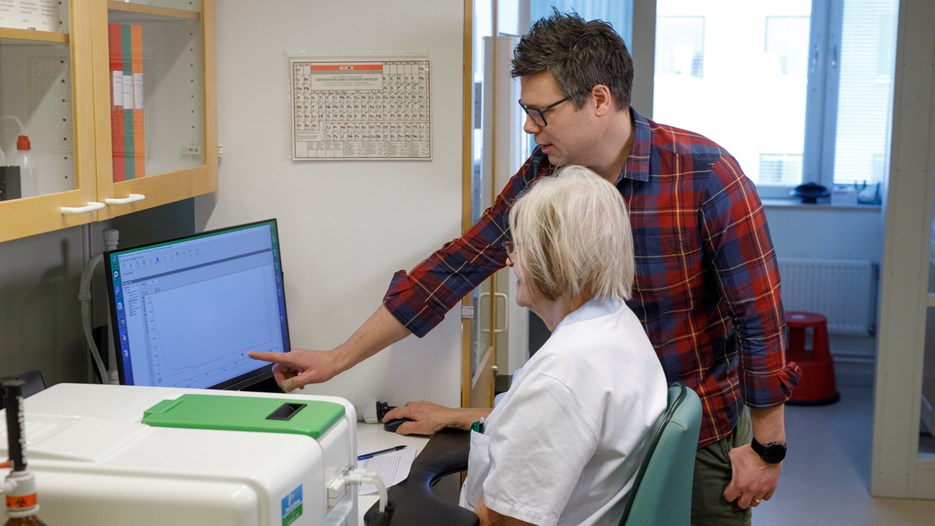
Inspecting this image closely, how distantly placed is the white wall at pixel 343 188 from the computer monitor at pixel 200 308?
0.14m

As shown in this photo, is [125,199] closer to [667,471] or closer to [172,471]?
[172,471]

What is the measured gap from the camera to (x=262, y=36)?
2.25 meters

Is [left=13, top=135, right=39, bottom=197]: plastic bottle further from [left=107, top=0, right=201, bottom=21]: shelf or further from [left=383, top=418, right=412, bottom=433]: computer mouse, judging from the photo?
[left=383, top=418, right=412, bottom=433]: computer mouse

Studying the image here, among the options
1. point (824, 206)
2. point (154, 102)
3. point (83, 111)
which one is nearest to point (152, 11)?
point (154, 102)

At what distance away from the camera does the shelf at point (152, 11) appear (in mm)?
1725

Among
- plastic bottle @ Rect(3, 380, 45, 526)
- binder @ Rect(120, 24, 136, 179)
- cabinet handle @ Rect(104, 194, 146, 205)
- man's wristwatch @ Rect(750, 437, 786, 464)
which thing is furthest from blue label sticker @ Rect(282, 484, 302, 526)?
man's wristwatch @ Rect(750, 437, 786, 464)

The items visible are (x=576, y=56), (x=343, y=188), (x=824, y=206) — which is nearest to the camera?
(x=576, y=56)

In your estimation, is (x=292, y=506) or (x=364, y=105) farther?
(x=364, y=105)

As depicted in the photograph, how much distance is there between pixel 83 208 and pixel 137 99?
1.24 feet

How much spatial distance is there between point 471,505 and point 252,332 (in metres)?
0.72

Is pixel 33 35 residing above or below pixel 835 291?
above

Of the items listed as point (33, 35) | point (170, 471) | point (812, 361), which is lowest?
point (812, 361)

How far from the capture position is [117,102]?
1762mm

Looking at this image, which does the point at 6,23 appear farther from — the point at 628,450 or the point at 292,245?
the point at 628,450
